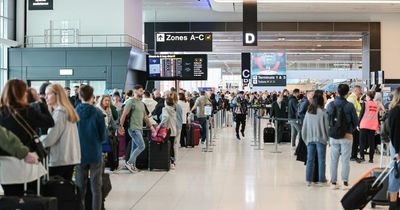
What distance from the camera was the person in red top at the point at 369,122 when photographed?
40.5 feet

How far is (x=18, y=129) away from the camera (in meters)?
4.89

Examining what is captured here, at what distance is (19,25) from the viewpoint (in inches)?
884

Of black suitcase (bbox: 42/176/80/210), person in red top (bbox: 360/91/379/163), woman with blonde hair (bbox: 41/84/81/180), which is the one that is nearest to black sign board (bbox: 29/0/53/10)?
person in red top (bbox: 360/91/379/163)

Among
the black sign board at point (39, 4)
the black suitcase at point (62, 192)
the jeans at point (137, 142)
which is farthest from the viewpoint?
the black sign board at point (39, 4)

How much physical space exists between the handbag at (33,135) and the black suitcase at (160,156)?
5.85 m

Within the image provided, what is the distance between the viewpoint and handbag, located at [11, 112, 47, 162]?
4875mm

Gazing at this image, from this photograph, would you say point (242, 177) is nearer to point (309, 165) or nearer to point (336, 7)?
point (309, 165)

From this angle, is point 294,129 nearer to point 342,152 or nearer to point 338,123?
point 342,152

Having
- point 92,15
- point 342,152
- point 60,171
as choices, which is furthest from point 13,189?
point 92,15

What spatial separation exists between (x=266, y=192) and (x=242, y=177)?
1.61 metres

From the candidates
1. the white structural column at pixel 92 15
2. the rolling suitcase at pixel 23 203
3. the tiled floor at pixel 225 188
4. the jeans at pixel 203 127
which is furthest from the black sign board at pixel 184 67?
the rolling suitcase at pixel 23 203

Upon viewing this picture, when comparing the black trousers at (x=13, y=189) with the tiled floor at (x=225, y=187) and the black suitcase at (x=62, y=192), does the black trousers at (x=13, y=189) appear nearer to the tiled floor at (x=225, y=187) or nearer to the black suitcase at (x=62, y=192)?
the black suitcase at (x=62, y=192)

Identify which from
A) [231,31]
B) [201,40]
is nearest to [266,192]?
[201,40]

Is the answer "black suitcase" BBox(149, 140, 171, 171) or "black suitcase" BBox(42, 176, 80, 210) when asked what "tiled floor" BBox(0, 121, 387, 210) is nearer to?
"black suitcase" BBox(149, 140, 171, 171)
